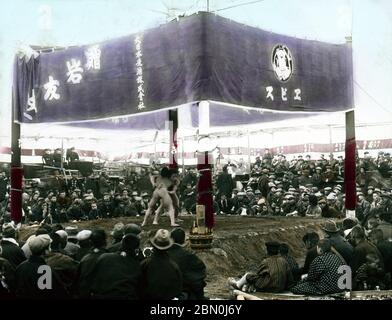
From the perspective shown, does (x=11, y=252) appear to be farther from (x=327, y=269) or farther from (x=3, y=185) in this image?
(x=3, y=185)

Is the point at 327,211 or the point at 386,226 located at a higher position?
the point at 386,226

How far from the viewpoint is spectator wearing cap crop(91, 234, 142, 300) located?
409 centimetres

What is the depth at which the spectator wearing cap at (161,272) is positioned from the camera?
13.7 ft

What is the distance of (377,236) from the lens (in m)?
5.64

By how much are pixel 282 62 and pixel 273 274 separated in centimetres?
343

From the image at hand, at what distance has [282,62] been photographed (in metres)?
7.09

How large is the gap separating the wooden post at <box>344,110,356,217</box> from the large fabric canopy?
13.1 inches

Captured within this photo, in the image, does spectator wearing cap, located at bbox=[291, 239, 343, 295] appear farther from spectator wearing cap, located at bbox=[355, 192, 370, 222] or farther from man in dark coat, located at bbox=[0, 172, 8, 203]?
man in dark coat, located at bbox=[0, 172, 8, 203]

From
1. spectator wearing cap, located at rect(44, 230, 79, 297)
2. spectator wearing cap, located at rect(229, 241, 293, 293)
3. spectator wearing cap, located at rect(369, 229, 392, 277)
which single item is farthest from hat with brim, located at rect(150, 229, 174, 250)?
spectator wearing cap, located at rect(369, 229, 392, 277)

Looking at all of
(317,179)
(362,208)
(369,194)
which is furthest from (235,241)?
(317,179)

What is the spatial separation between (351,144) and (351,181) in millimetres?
621

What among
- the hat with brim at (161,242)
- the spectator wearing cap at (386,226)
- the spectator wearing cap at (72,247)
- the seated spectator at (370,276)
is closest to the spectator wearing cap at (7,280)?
the spectator wearing cap at (72,247)

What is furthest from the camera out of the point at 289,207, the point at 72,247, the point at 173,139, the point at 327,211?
the point at 289,207
